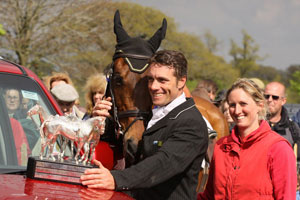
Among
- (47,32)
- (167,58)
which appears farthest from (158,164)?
(47,32)

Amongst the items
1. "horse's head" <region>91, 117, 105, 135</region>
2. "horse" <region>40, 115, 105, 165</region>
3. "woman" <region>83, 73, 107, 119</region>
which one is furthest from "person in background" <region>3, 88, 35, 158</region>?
"woman" <region>83, 73, 107, 119</region>

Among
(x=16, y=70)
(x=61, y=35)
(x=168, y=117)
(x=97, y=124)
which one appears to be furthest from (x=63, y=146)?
(x=61, y=35)

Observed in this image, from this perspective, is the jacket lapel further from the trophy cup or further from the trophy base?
the trophy base

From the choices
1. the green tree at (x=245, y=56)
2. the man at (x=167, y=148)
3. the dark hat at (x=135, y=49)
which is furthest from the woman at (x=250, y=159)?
the green tree at (x=245, y=56)

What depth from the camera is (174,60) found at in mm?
2951

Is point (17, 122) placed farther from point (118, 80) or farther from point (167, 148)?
point (167, 148)

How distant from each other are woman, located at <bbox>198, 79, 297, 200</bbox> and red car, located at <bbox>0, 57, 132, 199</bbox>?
0.94 m

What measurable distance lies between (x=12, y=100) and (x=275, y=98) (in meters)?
4.47

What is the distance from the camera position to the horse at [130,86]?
3498 millimetres

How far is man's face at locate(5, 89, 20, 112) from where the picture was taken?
3.05m

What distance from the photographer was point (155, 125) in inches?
115

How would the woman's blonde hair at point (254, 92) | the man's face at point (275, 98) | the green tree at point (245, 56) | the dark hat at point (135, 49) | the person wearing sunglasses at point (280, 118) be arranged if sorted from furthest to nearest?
the green tree at point (245, 56) < the man's face at point (275, 98) < the person wearing sunglasses at point (280, 118) < the dark hat at point (135, 49) < the woman's blonde hair at point (254, 92)

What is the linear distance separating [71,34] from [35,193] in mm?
22470

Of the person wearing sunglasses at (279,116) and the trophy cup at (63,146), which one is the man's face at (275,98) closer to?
the person wearing sunglasses at (279,116)
